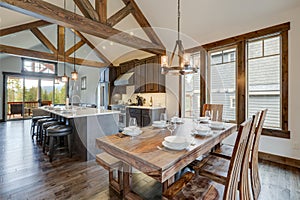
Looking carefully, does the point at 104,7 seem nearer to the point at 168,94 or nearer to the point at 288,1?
the point at 168,94

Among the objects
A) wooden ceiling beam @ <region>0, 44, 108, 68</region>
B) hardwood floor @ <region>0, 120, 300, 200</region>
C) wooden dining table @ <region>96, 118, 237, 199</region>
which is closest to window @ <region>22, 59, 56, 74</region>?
wooden ceiling beam @ <region>0, 44, 108, 68</region>

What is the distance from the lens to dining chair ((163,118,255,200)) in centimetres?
114

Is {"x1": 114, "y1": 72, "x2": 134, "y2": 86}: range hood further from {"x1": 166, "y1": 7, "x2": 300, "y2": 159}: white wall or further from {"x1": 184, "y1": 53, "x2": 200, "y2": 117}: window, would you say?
{"x1": 166, "y1": 7, "x2": 300, "y2": 159}: white wall

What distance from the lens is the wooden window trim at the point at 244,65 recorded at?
2848 millimetres

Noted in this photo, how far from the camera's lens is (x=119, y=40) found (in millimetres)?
3684

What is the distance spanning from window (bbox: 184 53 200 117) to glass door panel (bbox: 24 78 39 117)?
28.5 feet

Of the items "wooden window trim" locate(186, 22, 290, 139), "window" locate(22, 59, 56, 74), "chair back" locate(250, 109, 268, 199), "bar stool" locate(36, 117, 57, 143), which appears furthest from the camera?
"window" locate(22, 59, 56, 74)

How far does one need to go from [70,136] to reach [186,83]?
3.38 m

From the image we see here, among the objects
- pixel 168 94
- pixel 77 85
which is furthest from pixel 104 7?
pixel 77 85

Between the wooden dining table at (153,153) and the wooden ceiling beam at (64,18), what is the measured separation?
2410 millimetres

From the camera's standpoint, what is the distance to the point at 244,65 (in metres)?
3.36

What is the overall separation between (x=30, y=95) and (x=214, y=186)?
1025 centimetres

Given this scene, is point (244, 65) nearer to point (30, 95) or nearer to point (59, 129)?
point (59, 129)

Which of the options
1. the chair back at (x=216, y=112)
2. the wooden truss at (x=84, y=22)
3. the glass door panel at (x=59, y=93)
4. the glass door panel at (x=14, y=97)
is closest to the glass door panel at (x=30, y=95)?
the glass door panel at (x=14, y=97)
